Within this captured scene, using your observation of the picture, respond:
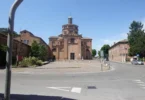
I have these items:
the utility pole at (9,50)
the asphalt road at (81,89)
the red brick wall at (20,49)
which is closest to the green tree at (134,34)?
the red brick wall at (20,49)

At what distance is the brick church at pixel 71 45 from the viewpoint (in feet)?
354

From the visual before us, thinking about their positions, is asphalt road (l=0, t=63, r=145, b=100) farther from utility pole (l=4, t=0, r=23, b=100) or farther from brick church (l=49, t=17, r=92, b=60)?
brick church (l=49, t=17, r=92, b=60)

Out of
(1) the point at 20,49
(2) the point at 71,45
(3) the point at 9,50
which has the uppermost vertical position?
(2) the point at 71,45

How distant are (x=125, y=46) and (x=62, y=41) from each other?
3230 centimetres

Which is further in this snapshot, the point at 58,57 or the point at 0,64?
the point at 58,57

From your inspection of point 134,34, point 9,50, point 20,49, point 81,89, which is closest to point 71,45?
point 134,34

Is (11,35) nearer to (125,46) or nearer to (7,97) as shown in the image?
(7,97)

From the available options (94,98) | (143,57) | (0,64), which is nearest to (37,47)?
(0,64)

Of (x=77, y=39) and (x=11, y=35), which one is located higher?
(x=77, y=39)

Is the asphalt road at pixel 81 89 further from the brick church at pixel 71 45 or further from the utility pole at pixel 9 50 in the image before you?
the brick church at pixel 71 45

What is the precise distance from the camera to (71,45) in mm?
109125

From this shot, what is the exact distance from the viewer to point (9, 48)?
4793mm

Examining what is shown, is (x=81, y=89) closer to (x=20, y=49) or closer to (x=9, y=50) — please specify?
(x=9, y=50)

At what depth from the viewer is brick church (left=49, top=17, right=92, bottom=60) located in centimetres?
10781
